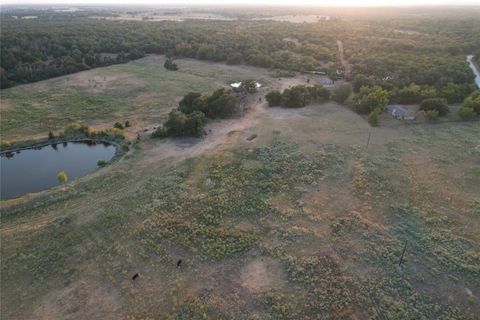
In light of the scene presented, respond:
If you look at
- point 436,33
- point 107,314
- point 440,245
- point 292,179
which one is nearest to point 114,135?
point 292,179

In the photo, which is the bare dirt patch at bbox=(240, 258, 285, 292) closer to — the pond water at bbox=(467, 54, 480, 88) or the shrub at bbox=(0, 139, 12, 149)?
the shrub at bbox=(0, 139, 12, 149)

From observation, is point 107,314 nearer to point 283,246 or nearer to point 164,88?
point 283,246

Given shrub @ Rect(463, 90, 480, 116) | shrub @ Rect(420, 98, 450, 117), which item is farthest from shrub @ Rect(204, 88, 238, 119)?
shrub @ Rect(463, 90, 480, 116)

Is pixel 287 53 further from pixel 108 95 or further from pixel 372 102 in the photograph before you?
pixel 108 95

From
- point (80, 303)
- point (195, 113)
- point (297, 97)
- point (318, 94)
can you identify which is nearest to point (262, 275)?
point (80, 303)

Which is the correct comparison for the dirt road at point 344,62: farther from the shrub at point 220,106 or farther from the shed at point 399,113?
the shrub at point 220,106

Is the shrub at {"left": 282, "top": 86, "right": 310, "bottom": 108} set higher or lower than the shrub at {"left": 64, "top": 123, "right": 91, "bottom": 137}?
higher

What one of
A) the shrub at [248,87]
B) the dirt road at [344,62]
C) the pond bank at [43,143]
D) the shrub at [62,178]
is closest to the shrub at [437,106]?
the dirt road at [344,62]
